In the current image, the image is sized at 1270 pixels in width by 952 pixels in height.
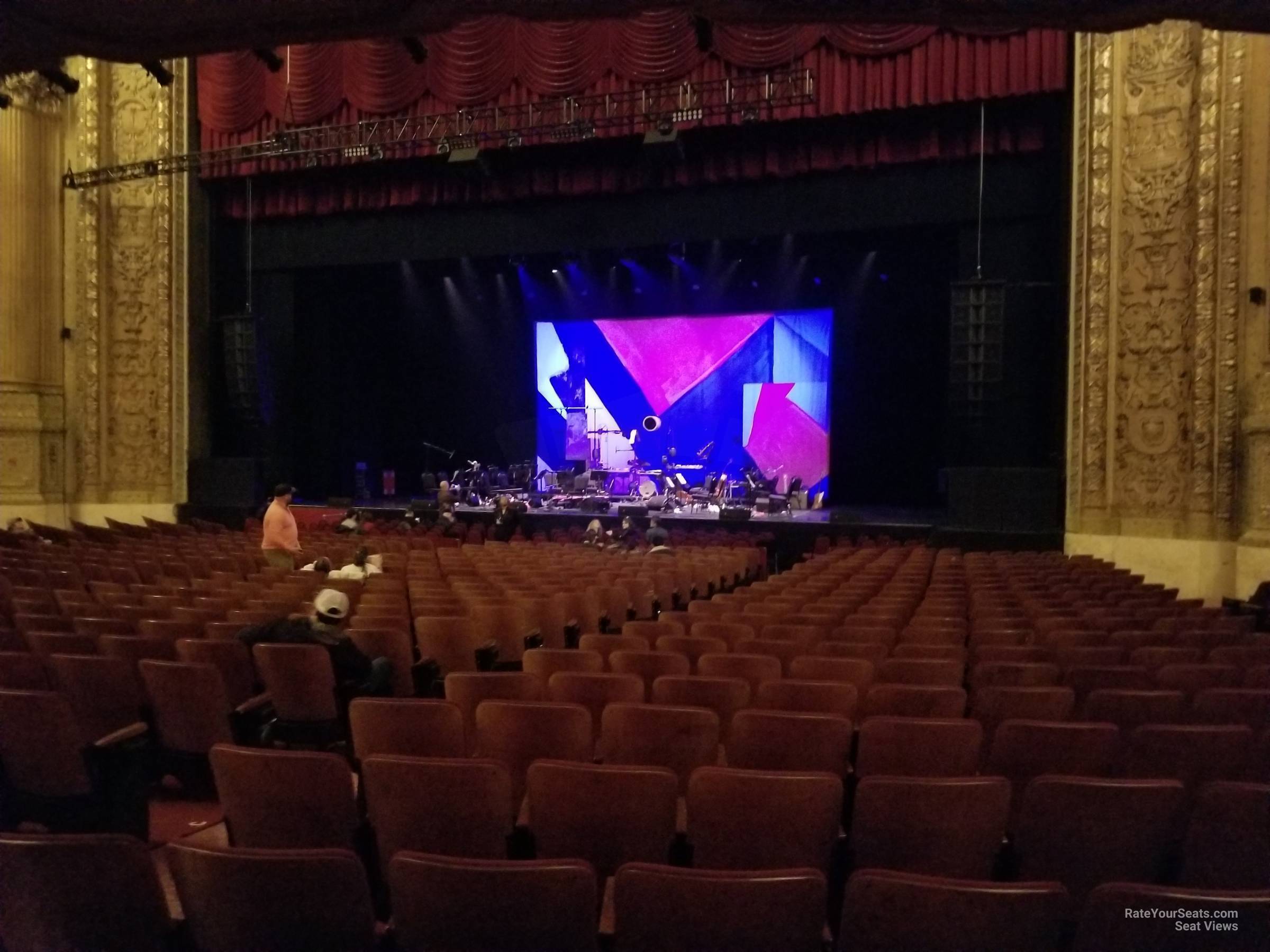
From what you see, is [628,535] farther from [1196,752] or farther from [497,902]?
[497,902]

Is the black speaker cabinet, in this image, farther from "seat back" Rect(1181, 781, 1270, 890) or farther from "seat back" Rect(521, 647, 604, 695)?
"seat back" Rect(1181, 781, 1270, 890)

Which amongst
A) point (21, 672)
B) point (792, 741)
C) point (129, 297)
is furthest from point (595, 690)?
point (129, 297)

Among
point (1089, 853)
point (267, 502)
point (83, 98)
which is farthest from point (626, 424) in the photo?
point (1089, 853)

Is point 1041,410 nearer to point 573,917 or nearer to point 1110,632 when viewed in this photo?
point 1110,632

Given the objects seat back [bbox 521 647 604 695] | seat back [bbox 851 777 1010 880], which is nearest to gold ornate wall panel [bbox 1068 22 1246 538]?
seat back [bbox 521 647 604 695]

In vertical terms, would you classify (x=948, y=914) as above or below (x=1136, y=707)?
above

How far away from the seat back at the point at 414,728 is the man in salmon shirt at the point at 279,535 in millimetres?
5625

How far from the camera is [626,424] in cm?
2045

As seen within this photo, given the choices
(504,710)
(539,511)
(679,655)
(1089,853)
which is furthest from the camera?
(539,511)

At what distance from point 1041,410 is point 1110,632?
8822 millimetres

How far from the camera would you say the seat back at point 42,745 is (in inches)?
124

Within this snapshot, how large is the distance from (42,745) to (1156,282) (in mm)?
12501

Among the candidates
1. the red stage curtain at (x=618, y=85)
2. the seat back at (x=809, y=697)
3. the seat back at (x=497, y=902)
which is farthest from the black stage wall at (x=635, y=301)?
the seat back at (x=497, y=902)

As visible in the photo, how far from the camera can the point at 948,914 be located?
1814mm
